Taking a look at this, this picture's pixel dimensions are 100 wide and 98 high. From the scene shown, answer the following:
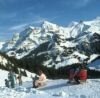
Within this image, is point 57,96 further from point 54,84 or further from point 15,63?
point 15,63

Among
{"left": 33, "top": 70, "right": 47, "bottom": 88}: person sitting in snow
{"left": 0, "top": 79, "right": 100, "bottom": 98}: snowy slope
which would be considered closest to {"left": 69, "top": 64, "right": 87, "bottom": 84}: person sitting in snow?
{"left": 0, "top": 79, "right": 100, "bottom": 98}: snowy slope

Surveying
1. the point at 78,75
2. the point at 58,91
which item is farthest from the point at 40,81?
the point at 58,91

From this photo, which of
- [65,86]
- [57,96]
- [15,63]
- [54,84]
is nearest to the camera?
[57,96]

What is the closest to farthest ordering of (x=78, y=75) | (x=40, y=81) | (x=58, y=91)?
1. (x=58, y=91)
2. (x=78, y=75)
3. (x=40, y=81)

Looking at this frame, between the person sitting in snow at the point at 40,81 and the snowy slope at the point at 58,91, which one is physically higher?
the person sitting in snow at the point at 40,81

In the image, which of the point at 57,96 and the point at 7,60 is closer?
the point at 57,96

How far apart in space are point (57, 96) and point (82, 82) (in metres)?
7.18

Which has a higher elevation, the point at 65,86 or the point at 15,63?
the point at 15,63

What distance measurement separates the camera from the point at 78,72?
30.9 metres

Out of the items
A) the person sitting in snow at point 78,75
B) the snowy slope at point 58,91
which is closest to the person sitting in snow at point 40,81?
the snowy slope at point 58,91

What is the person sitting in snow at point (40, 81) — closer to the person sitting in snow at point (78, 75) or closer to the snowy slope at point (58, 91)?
the snowy slope at point (58, 91)

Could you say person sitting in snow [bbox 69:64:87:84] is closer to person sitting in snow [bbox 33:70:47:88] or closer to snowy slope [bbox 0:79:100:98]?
snowy slope [bbox 0:79:100:98]

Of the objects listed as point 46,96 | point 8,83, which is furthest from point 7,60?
point 46,96

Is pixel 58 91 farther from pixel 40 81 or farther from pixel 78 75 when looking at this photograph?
pixel 40 81
